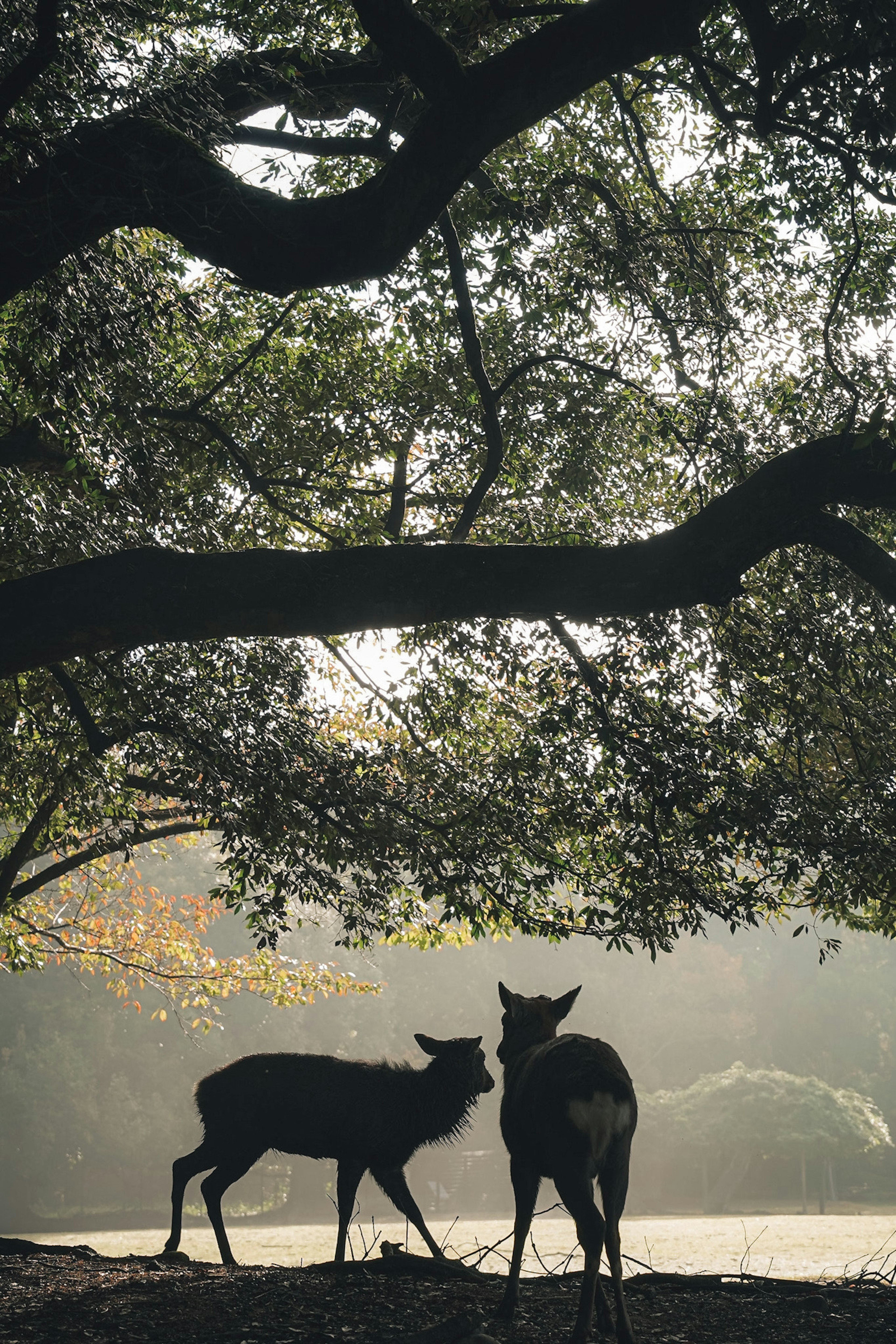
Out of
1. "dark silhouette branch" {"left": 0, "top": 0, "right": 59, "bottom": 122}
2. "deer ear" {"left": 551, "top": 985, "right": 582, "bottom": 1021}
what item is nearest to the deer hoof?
"deer ear" {"left": 551, "top": 985, "right": 582, "bottom": 1021}

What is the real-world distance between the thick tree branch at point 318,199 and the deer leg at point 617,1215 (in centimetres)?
495

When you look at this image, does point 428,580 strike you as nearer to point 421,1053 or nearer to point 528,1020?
point 528,1020

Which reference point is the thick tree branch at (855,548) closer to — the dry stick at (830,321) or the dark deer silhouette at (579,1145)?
the dry stick at (830,321)

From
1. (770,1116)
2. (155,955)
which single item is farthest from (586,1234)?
(770,1116)

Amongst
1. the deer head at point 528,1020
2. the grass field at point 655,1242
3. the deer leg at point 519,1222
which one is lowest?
the grass field at point 655,1242

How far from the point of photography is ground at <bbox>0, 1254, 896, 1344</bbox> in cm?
523

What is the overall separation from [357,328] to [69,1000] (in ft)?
121

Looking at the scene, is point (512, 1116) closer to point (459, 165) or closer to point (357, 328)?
point (459, 165)

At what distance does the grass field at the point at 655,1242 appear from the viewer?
50.1 ft

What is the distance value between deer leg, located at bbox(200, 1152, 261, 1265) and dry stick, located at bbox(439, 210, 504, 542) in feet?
17.1

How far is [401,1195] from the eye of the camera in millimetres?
7410

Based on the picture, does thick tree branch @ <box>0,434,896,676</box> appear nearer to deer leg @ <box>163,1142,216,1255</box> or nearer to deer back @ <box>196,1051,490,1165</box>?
deer back @ <box>196,1051,490,1165</box>

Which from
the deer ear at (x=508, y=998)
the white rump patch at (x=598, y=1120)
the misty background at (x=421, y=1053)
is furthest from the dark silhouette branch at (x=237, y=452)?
the misty background at (x=421, y=1053)

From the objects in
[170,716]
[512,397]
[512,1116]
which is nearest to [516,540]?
[512,397]
